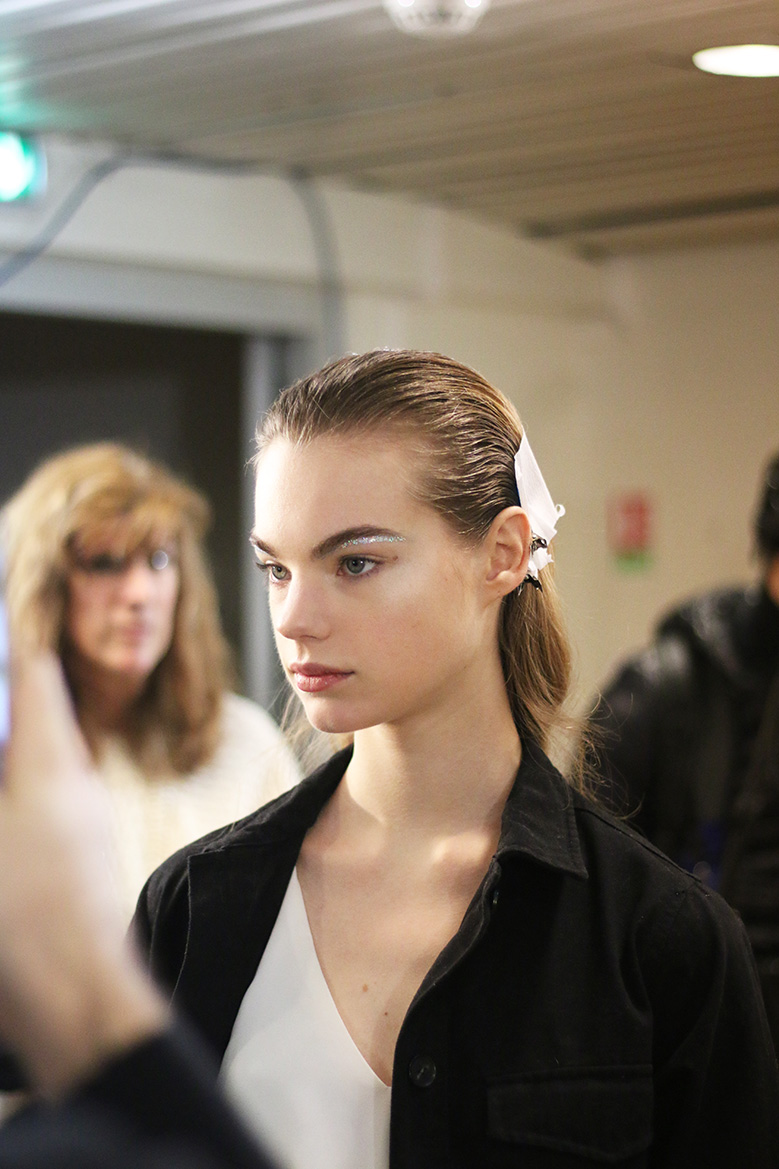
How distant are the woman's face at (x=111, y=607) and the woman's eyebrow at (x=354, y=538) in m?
1.25

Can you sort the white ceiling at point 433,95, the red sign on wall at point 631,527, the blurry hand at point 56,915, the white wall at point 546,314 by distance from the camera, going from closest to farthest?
the blurry hand at point 56,915 < the white ceiling at point 433,95 < the white wall at point 546,314 < the red sign on wall at point 631,527

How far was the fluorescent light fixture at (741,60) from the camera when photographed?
1.76m

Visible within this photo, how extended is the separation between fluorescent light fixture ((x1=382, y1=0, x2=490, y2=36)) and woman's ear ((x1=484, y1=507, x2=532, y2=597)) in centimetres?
79

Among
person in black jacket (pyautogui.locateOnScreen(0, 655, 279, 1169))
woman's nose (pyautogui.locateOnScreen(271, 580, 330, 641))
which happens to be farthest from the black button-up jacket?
person in black jacket (pyautogui.locateOnScreen(0, 655, 279, 1169))

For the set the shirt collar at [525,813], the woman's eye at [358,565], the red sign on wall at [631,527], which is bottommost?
the shirt collar at [525,813]

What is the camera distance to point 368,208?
3115mm

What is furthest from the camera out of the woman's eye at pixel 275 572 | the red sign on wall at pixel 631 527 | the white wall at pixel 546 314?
the red sign on wall at pixel 631 527

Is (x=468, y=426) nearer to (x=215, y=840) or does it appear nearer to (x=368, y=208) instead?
(x=215, y=840)

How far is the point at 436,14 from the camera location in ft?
5.67

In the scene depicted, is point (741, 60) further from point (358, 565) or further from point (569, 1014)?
point (569, 1014)

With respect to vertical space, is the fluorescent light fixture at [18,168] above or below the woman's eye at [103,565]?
above

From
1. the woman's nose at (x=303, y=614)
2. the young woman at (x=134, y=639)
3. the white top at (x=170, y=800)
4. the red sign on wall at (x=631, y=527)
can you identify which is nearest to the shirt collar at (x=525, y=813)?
the woman's nose at (x=303, y=614)

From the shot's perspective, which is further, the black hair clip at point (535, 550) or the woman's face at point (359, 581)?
the black hair clip at point (535, 550)

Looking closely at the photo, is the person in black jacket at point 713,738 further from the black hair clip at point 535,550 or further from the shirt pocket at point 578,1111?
the shirt pocket at point 578,1111
